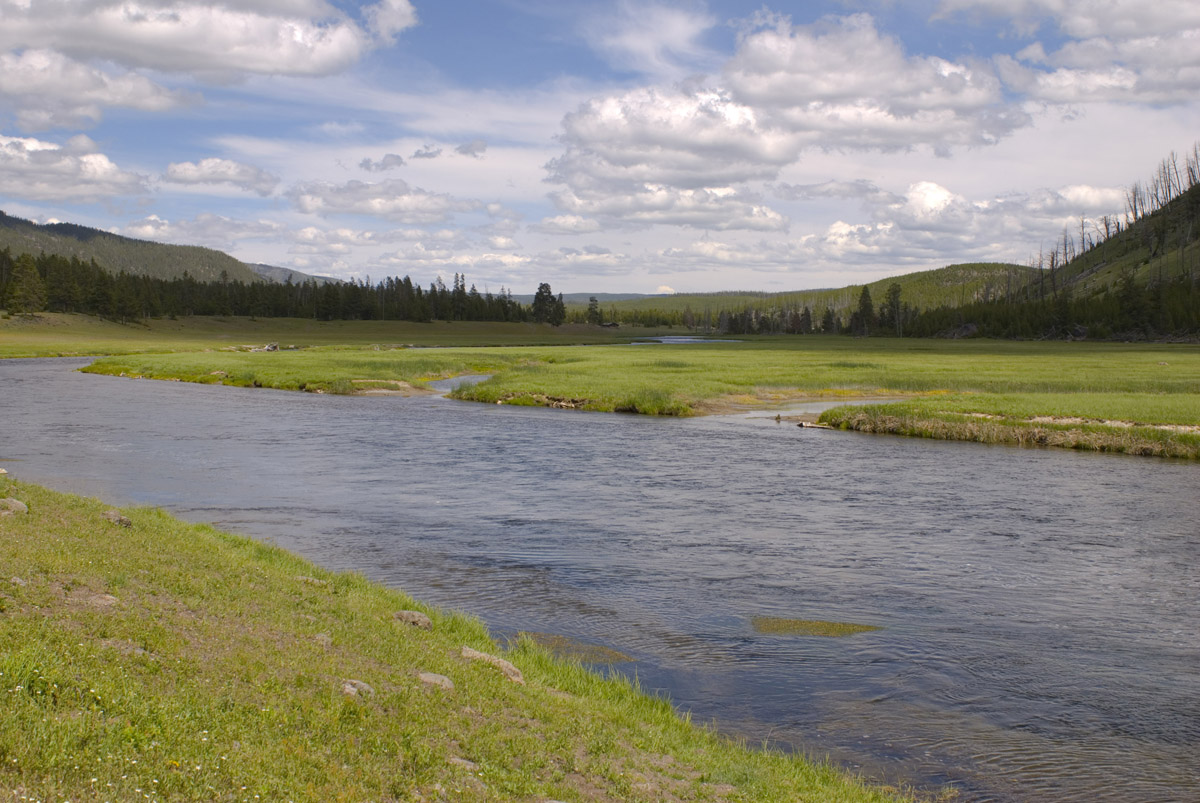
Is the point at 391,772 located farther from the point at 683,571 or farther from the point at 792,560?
the point at 792,560

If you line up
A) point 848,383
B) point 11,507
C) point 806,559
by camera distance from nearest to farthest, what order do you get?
1. point 11,507
2. point 806,559
3. point 848,383

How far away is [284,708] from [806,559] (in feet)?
44.2

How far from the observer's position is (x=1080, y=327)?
5645 inches

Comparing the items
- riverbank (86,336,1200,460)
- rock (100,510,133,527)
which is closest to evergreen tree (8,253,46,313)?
riverbank (86,336,1200,460)

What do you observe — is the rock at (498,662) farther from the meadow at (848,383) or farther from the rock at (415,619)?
the meadow at (848,383)

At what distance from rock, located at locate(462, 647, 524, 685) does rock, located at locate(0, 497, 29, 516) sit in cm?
735

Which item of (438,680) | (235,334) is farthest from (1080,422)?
(235,334)

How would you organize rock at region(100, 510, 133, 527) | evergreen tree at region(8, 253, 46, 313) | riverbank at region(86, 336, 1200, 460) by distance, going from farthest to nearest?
evergreen tree at region(8, 253, 46, 313) < riverbank at region(86, 336, 1200, 460) < rock at region(100, 510, 133, 527)

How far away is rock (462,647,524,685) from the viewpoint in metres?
10.8

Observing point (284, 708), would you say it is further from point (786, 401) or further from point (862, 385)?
point (862, 385)

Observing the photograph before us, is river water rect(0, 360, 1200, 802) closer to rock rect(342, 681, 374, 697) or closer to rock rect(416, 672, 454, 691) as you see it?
rock rect(416, 672, 454, 691)

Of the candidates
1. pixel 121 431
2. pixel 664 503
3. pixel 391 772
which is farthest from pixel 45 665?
pixel 121 431

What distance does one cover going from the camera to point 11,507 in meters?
13.6

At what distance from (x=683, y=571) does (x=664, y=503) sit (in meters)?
7.23
